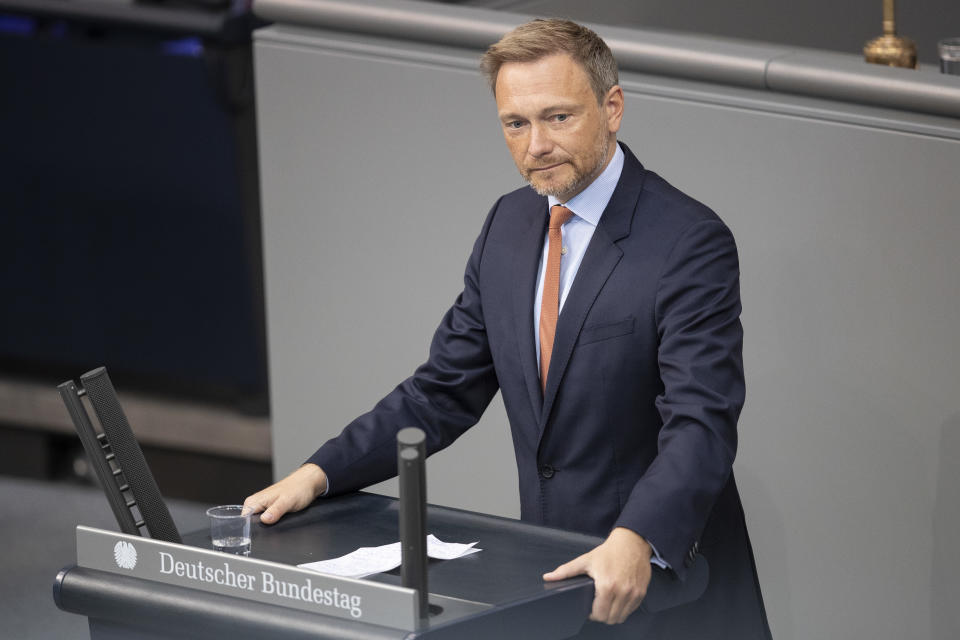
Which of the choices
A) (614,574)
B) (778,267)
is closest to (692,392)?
(614,574)

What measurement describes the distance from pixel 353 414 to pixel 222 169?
186 cm

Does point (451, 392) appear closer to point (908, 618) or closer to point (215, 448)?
point (908, 618)

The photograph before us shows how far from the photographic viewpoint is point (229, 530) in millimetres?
2361

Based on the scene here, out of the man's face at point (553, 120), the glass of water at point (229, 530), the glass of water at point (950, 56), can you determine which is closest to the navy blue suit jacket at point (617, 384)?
the man's face at point (553, 120)

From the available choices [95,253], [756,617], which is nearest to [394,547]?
[756,617]

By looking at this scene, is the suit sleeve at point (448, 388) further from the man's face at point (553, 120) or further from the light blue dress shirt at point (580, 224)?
the man's face at point (553, 120)

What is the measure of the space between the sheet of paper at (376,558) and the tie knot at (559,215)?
57 centimetres

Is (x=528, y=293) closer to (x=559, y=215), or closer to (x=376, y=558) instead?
(x=559, y=215)

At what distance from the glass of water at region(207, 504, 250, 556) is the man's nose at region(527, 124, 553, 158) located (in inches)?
27.6

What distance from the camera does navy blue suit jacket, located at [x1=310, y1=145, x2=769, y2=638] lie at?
2346 mm

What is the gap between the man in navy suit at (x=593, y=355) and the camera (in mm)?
2344

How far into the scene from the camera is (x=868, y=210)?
3232 millimetres

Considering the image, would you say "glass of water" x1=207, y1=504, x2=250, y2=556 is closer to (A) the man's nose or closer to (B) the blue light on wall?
(A) the man's nose

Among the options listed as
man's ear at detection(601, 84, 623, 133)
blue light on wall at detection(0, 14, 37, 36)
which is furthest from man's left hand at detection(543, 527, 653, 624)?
blue light on wall at detection(0, 14, 37, 36)
